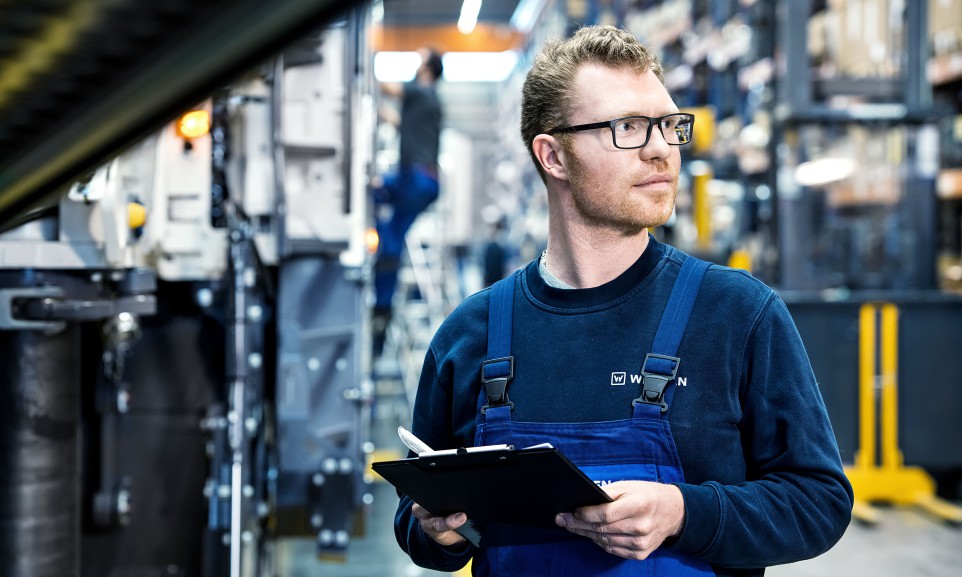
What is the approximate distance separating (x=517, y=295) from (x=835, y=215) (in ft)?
26.9

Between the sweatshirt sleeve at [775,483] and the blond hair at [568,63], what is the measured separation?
1.54ft

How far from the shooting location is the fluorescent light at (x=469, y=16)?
2137cm

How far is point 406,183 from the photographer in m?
6.50

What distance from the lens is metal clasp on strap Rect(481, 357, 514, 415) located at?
5.20 ft

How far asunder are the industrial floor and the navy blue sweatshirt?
3037 mm

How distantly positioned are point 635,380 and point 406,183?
509cm

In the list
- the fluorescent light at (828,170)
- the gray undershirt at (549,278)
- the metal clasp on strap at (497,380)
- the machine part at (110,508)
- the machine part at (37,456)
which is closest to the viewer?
the metal clasp on strap at (497,380)

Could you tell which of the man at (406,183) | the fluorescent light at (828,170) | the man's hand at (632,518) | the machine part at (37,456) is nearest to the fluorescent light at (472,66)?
the fluorescent light at (828,170)

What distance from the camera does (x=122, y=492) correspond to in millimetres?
3070

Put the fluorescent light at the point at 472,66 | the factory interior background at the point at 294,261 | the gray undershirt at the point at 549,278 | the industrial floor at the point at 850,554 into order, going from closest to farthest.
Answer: the factory interior background at the point at 294,261 < the gray undershirt at the point at 549,278 < the industrial floor at the point at 850,554 < the fluorescent light at the point at 472,66

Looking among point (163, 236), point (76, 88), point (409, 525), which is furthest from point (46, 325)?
point (76, 88)

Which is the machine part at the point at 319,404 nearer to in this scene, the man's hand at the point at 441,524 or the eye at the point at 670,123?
the man's hand at the point at 441,524

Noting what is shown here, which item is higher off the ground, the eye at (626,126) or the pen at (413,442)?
the eye at (626,126)

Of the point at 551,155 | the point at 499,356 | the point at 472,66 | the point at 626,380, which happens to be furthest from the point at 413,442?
the point at 472,66
